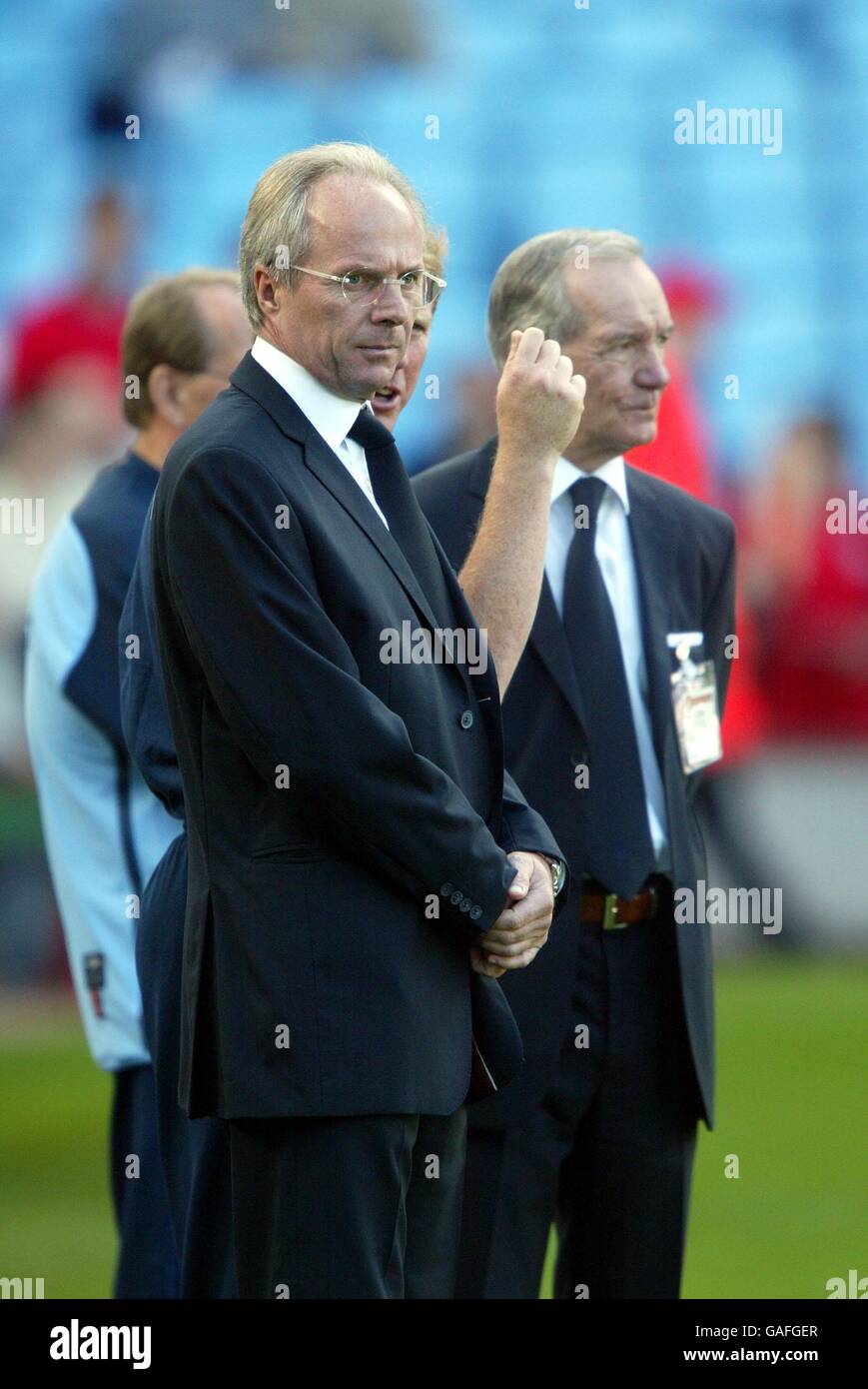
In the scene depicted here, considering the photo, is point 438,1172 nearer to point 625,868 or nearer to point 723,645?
point 625,868

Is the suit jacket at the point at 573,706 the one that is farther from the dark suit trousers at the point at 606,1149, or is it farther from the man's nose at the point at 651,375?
the man's nose at the point at 651,375

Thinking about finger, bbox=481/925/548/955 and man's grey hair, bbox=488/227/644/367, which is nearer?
finger, bbox=481/925/548/955

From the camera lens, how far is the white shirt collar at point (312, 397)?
2.39 m

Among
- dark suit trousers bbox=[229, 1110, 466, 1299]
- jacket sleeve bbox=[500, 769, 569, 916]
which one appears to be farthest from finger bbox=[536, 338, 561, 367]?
dark suit trousers bbox=[229, 1110, 466, 1299]

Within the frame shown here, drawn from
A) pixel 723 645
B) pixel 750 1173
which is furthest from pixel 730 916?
pixel 723 645

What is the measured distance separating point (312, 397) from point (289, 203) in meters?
0.23

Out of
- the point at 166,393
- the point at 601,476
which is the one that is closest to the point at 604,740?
the point at 601,476

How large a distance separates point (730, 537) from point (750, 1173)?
103 inches

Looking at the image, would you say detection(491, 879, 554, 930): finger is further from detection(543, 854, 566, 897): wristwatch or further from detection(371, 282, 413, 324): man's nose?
detection(371, 282, 413, 324): man's nose

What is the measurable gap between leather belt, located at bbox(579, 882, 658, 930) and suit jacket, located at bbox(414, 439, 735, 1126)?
0.10 ft

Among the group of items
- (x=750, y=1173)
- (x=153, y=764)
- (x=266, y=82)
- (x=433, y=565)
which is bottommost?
(x=750, y=1173)

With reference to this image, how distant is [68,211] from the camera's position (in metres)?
9.24

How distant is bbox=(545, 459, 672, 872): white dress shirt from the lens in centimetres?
302

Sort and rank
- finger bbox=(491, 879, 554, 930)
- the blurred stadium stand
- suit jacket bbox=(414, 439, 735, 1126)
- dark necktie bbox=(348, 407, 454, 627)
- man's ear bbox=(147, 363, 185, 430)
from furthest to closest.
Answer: the blurred stadium stand, man's ear bbox=(147, 363, 185, 430), suit jacket bbox=(414, 439, 735, 1126), dark necktie bbox=(348, 407, 454, 627), finger bbox=(491, 879, 554, 930)
